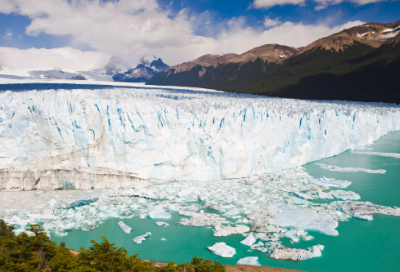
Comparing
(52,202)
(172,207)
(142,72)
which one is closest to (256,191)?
(172,207)

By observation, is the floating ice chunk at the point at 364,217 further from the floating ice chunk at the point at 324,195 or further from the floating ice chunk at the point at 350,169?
the floating ice chunk at the point at 350,169

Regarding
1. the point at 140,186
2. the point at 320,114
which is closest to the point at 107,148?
the point at 140,186

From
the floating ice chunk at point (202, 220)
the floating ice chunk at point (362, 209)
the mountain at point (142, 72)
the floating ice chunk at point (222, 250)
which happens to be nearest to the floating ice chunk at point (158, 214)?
the floating ice chunk at point (202, 220)

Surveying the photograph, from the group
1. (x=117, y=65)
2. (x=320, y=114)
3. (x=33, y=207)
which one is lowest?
(x=33, y=207)

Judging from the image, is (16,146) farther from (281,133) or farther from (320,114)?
(320,114)

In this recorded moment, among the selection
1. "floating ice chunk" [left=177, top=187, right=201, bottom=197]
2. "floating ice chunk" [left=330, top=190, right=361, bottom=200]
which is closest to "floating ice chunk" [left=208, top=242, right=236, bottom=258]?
"floating ice chunk" [left=177, top=187, right=201, bottom=197]

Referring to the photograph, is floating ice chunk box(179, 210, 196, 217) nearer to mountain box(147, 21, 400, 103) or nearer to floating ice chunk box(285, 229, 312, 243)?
floating ice chunk box(285, 229, 312, 243)
